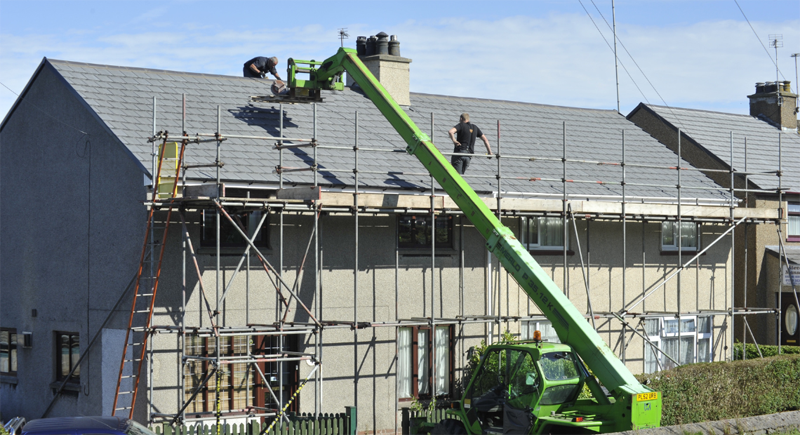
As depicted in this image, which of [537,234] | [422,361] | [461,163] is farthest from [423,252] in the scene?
[537,234]

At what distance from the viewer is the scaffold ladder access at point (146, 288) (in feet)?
46.9

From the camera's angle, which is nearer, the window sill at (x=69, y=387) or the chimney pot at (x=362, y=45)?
the window sill at (x=69, y=387)

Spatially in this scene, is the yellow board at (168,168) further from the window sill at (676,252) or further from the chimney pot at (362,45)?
the window sill at (676,252)

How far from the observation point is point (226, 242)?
15641 mm

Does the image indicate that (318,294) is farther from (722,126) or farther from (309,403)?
(722,126)

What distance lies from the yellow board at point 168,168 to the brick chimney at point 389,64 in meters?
7.44

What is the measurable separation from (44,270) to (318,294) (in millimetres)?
5347

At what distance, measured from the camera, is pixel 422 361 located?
17.5m

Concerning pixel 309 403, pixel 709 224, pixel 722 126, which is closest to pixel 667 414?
pixel 309 403

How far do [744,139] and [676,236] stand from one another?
506 cm

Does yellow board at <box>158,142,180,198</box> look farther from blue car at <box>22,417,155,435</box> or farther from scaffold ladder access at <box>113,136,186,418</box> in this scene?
blue car at <box>22,417,155,435</box>

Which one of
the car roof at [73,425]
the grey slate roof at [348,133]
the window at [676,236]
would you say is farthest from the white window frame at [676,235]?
the car roof at [73,425]

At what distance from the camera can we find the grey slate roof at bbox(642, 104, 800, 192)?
24875mm

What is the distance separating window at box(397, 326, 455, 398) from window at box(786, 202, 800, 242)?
1190 centimetres
